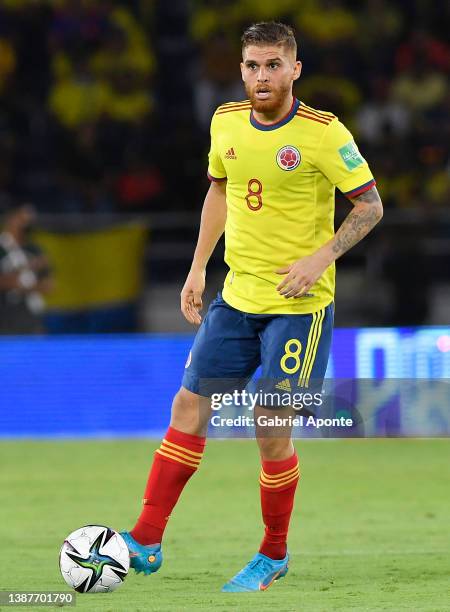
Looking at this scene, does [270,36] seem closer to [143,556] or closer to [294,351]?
[294,351]

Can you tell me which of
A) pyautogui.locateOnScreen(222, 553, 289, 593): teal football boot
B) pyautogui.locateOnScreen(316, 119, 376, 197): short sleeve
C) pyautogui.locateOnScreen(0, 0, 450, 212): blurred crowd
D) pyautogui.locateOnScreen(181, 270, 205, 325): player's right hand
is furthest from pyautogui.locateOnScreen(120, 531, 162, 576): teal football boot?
pyautogui.locateOnScreen(0, 0, 450, 212): blurred crowd

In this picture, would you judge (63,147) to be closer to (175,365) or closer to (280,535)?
(175,365)

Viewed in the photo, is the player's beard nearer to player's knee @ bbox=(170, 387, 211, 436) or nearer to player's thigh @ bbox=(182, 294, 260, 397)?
player's thigh @ bbox=(182, 294, 260, 397)

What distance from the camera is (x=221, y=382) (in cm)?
500

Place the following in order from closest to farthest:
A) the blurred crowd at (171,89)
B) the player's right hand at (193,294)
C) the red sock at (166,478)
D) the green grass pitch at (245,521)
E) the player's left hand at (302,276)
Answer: the player's left hand at (302,276), the green grass pitch at (245,521), the red sock at (166,478), the player's right hand at (193,294), the blurred crowd at (171,89)

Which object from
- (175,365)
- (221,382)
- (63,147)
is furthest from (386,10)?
(221,382)

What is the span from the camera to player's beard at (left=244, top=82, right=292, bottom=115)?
4.78 metres

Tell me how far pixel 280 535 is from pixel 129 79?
918cm

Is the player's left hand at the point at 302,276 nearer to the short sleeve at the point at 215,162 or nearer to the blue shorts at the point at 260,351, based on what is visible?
the blue shorts at the point at 260,351

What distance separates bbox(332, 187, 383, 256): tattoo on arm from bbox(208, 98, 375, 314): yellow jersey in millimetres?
48

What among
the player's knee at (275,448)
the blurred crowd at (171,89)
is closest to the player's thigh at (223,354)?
the player's knee at (275,448)

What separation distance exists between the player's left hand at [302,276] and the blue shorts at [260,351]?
21 cm

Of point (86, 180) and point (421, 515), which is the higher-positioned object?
point (86, 180)

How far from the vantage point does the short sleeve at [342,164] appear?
4.79m
